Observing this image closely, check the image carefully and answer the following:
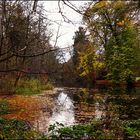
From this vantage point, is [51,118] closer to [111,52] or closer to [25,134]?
[25,134]

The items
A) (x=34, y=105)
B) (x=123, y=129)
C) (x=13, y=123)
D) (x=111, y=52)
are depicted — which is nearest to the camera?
(x=123, y=129)

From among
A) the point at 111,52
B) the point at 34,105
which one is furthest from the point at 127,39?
the point at 34,105

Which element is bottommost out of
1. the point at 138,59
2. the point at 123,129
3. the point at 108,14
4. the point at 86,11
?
the point at 123,129

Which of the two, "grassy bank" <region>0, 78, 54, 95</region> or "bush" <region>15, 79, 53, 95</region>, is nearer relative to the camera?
"grassy bank" <region>0, 78, 54, 95</region>

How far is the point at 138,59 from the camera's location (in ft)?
142

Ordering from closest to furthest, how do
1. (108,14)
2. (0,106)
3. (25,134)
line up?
(25,134), (0,106), (108,14)

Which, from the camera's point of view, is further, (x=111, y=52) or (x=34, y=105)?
(x=111, y=52)

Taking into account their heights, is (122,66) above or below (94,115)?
above

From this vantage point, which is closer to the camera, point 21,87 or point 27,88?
point 21,87

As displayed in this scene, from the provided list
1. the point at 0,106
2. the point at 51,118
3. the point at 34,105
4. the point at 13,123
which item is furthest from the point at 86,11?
the point at 34,105

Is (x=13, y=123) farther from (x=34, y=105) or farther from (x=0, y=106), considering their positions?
(x=34, y=105)

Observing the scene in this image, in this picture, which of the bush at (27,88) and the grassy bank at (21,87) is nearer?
the grassy bank at (21,87)

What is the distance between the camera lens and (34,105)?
64.2 feet

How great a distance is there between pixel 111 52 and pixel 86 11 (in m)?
38.6
